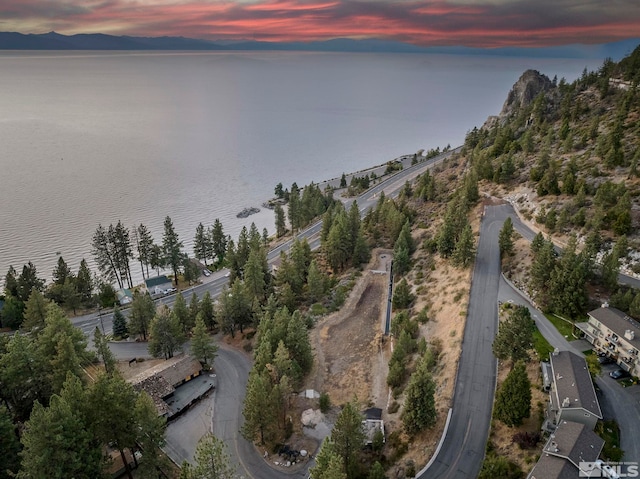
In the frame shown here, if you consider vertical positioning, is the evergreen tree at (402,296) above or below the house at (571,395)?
below

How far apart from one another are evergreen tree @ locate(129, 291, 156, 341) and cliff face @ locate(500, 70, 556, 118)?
393 ft

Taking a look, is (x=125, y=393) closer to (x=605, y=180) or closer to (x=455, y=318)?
(x=455, y=318)

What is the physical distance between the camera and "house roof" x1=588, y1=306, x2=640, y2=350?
39.1m

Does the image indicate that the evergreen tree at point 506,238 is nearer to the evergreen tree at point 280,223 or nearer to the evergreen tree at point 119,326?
the evergreen tree at point 280,223

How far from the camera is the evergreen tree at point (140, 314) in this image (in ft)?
188

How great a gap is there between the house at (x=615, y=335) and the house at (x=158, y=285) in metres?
64.2

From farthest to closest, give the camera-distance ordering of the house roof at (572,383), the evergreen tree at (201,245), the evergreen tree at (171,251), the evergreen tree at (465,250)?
1. the evergreen tree at (201,245)
2. the evergreen tree at (171,251)
3. the evergreen tree at (465,250)
4. the house roof at (572,383)

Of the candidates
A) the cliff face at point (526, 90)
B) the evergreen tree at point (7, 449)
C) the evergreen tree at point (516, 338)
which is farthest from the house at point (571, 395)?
the cliff face at point (526, 90)

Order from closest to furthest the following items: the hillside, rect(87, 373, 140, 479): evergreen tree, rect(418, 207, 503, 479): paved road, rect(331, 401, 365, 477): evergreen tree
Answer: rect(87, 373, 140, 479): evergreen tree < rect(331, 401, 365, 477): evergreen tree < rect(418, 207, 503, 479): paved road < the hillside

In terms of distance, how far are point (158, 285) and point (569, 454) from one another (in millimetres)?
67406

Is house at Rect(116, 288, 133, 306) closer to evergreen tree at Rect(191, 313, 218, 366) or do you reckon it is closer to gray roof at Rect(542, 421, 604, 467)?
evergreen tree at Rect(191, 313, 218, 366)

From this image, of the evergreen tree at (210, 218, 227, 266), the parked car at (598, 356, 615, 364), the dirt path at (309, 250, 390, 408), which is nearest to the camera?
the parked car at (598, 356, 615, 364)

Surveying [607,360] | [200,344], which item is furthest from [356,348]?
[607,360]

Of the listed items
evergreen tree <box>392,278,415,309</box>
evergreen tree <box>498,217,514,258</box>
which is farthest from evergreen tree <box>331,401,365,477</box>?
evergreen tree <box>498,217,514,258</box>
